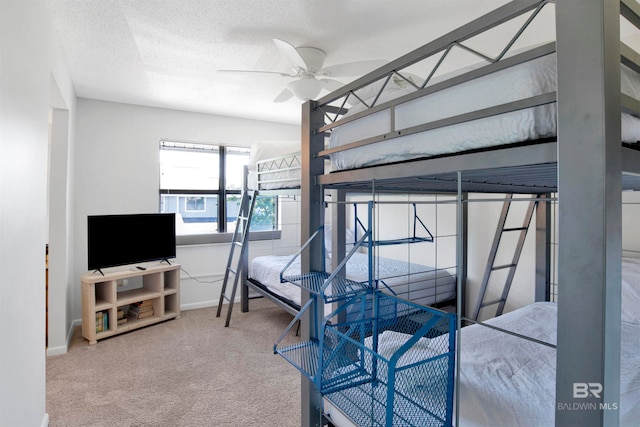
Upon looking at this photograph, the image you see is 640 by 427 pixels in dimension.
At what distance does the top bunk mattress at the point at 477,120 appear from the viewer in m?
0.78

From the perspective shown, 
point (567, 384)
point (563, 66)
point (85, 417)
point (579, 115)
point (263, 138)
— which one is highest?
point (263, 138)

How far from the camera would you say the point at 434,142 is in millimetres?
1029

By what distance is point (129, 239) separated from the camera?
3492mm

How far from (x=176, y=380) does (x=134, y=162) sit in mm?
2434

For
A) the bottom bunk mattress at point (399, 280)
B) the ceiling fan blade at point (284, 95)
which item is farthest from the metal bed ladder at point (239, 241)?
the ceiling fan blade at point (284, 95)

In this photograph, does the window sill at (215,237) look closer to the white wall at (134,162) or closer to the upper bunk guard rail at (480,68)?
the white wall at (134,162)

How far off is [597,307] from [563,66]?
47 centimetres

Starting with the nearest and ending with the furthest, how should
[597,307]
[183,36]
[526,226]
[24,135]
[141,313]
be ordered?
[597,307], [24,135], [183,36], [526,226], [141,313]

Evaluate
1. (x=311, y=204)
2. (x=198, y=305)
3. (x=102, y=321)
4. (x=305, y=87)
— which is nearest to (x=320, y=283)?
(x=311, y=204)

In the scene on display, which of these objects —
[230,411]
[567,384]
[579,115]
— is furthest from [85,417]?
[579,115]

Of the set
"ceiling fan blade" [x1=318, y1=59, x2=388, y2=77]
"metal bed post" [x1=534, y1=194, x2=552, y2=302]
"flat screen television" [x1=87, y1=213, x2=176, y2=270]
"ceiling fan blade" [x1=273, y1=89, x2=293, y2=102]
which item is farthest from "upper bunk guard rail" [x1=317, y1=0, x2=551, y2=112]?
"flat screen television" [x1=87, y1=213, x2=176, y2=270]

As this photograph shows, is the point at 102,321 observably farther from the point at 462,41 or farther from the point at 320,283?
Result: the point at 462,41

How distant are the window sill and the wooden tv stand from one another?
0.41 m

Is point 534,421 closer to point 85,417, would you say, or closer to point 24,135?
point 24,135
